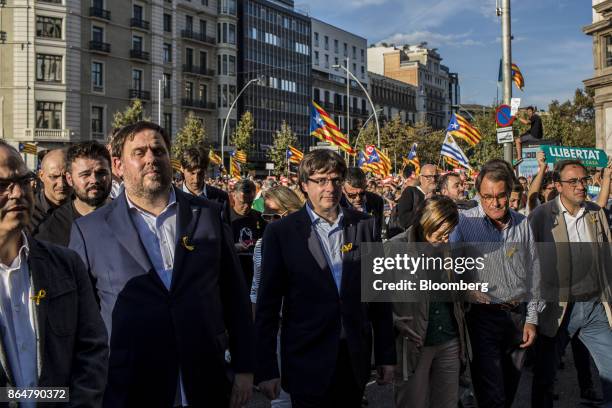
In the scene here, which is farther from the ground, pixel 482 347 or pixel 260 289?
pixel 260 289

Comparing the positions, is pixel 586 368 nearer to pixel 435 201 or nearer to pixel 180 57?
pixel 435 201

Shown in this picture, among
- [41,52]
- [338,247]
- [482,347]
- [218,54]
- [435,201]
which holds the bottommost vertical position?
[482,347]

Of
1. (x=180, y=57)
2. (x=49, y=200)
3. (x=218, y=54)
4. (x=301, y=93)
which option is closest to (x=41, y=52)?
(x=180, y=57)

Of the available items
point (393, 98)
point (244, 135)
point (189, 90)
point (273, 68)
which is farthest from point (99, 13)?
point (393, 98)

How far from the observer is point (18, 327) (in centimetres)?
272

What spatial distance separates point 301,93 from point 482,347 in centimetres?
8264

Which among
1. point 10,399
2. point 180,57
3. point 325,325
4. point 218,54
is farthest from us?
point 218,54

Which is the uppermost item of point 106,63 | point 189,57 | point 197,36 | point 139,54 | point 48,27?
point 197,36

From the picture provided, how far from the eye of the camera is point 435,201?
16.2 ft

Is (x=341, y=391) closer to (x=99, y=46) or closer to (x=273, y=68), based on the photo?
(x=99, y=46)

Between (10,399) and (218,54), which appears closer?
(10,399)

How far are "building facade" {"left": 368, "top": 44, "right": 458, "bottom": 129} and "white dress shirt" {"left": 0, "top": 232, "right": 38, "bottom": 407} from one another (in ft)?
399

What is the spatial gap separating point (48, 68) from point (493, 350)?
53098 millimetres

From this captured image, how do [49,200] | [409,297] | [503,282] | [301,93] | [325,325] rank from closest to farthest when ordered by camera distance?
[325,325], [409,297], [503,282], [49,200], [301,93]
